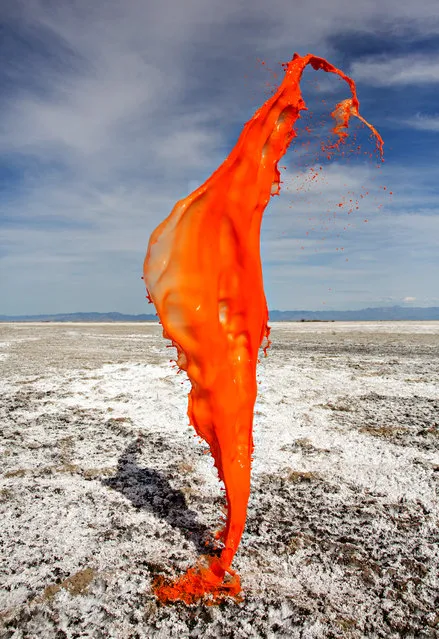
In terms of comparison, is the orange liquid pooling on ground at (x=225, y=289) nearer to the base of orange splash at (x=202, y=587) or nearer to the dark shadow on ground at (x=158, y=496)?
the base of orange splash at (x=202, y=587)

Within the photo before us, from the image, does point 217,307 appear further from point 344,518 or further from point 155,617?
point 344,518

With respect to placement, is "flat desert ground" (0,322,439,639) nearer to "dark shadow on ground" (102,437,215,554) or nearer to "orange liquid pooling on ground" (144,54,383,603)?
"dark shadow on ground" (102,437,215,554)

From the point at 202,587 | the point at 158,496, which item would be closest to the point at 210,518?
the point at 158,496

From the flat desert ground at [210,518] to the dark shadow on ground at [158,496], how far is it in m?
0.01

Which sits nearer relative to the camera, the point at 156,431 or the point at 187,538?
the point at 187,538

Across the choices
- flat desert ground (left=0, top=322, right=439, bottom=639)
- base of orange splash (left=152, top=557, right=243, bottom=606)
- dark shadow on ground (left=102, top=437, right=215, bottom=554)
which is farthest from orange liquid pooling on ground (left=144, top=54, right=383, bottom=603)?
dark shadow on ground (left=102, top=437, right=215, bottom=554)

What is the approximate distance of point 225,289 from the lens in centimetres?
205

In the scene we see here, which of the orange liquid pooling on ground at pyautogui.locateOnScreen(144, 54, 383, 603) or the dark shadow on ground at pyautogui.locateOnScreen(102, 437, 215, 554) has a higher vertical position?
the orange liquid pooling on ground at pyautogui.locateOnScreen(144, 54, 383, 603)

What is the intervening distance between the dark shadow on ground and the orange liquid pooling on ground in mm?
450

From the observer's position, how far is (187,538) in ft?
8.54

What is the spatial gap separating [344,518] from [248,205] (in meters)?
2.02

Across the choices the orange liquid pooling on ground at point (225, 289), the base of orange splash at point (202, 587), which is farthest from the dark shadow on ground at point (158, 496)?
the orange liquid pooling on ground at point (225, 289)

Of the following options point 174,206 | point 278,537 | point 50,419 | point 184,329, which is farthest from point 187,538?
point 50,419

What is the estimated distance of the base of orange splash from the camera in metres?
2.07
